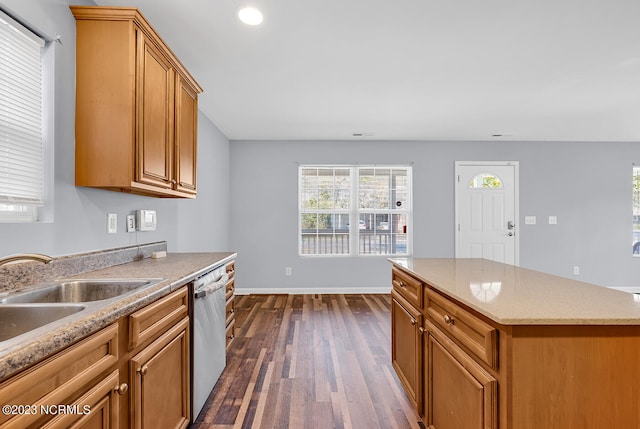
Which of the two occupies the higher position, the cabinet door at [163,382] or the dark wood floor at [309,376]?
the cabinet door at [163,382]

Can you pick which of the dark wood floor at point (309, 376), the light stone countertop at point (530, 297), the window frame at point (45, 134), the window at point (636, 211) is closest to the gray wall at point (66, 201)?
the window frame at point (45, 134)

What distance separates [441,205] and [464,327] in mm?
3959

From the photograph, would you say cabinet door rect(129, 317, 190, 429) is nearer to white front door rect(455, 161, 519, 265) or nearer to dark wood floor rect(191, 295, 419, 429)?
dark wood floor rect(191, 295, 419, 429)

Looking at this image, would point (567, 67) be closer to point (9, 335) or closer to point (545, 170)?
point (545, 170)

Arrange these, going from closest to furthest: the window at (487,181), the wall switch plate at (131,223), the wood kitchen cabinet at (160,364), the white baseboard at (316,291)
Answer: the wood kitchen cabinet at (160,364), the wall switch plate at (131,223), the white baseboard at (316,291), the window at (487,181)

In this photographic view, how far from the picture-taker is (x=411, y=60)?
2.42 metres

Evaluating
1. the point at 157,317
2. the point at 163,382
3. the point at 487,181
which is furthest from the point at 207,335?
the point at 487,181

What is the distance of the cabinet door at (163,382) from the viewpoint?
120 centimetres

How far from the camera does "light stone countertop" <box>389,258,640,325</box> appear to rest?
970mm

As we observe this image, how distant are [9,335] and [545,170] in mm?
6224

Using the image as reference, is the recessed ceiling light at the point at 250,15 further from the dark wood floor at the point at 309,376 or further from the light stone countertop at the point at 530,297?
the dark wood floor at the point at 309,376

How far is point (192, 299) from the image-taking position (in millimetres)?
1751

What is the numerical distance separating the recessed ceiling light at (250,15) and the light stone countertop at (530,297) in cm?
181

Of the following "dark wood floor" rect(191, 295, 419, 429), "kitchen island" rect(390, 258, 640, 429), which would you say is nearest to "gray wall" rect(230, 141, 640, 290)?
"dark wood floor" rect(191, 295, 419, 429)
